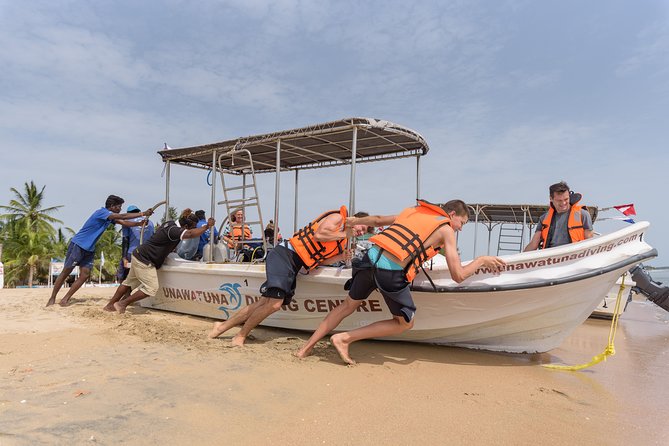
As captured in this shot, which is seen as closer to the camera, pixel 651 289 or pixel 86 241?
pixel 86 241

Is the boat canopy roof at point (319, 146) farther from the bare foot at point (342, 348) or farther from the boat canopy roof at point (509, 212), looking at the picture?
the boat canopy roof at point (509, 212)

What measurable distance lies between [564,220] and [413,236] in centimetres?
184

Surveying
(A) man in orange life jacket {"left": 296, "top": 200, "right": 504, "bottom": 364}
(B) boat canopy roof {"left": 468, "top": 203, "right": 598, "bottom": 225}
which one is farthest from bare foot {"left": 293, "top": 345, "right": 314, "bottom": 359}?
(B) boat canopy roof {"left": 468, "top": 203, "right": 598, "bottom": 225}

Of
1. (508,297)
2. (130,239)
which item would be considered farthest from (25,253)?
(508,297)

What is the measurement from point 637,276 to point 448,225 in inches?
263

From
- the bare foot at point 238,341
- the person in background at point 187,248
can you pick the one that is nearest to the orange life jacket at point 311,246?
the bare foot at point 238,341

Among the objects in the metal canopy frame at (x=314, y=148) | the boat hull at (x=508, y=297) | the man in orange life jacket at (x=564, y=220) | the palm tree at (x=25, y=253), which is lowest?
the palm tree at (x=25, y=253)

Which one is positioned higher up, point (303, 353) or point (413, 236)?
point (413, 236)

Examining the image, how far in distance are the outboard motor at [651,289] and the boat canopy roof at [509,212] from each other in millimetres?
2107

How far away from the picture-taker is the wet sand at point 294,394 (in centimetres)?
228

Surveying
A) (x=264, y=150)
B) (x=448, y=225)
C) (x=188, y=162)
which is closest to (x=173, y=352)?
(x=448, y=225)

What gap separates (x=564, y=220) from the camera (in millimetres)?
4273

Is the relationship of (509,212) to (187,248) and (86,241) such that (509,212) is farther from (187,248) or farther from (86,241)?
(86,241)

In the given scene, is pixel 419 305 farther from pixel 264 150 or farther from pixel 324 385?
pixel 264 150
